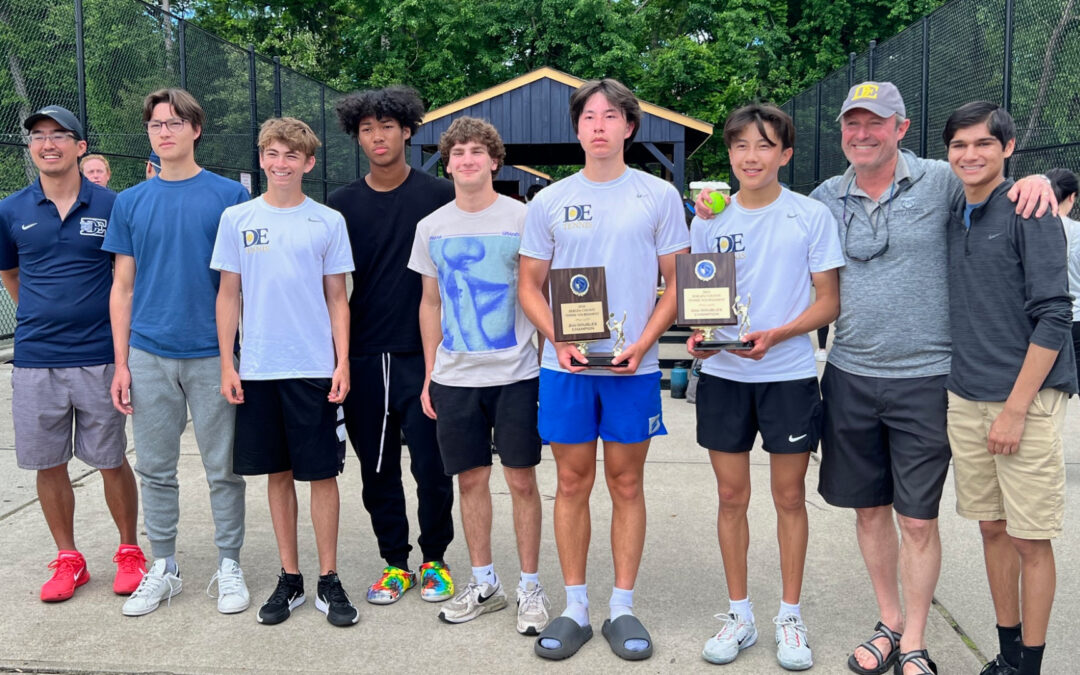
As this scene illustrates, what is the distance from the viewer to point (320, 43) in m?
32.2

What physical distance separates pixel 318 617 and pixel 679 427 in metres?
4.17

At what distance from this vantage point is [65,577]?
13.2 feet

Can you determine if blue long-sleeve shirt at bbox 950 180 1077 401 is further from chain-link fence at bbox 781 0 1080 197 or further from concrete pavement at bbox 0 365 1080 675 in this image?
chain-link fence at bbox 781 0 1080 197

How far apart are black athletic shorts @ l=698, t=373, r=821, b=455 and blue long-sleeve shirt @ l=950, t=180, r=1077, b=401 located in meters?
0.48

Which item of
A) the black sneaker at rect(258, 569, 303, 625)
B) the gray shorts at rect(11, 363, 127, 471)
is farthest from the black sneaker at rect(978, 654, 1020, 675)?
the gray shorts at rect(11, 363, 127, 471)

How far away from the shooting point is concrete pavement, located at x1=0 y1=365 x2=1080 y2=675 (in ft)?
11.3

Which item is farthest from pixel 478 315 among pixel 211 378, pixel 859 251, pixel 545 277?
pixel 859 251

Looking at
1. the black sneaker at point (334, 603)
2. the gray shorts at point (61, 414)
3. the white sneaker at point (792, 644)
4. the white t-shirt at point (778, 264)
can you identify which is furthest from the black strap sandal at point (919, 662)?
the gray shorts at point (61, 414)

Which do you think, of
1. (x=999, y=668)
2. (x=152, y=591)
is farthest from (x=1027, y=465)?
(x=152, y=591)

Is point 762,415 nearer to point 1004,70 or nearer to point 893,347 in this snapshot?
point 893,347

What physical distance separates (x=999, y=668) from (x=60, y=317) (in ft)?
12.6

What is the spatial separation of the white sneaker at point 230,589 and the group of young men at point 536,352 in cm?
2

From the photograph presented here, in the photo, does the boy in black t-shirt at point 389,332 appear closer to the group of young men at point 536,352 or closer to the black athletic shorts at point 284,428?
the group of young men at point 536,352

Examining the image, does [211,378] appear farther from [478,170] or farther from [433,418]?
[478,170]
